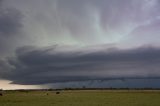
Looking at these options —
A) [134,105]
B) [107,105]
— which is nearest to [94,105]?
[107,105]

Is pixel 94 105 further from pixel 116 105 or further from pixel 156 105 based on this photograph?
pixel 156 105

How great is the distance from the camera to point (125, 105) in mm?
58406

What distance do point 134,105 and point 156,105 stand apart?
12.5 feet

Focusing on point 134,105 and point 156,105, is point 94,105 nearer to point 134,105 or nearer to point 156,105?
point 134,105

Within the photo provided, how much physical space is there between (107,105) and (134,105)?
4.75m

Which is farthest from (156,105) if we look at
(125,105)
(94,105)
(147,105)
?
(94,105)

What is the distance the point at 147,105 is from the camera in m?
57.8

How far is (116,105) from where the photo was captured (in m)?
59.4

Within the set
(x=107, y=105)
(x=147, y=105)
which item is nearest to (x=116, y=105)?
(x=107, y=105)

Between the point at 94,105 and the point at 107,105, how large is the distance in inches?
90.7

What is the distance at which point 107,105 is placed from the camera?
59219 mm

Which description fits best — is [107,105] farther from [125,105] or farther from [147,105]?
[147,105]

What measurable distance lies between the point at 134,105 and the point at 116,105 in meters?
3.31

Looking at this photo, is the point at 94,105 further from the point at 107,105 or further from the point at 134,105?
the point at 134,105
